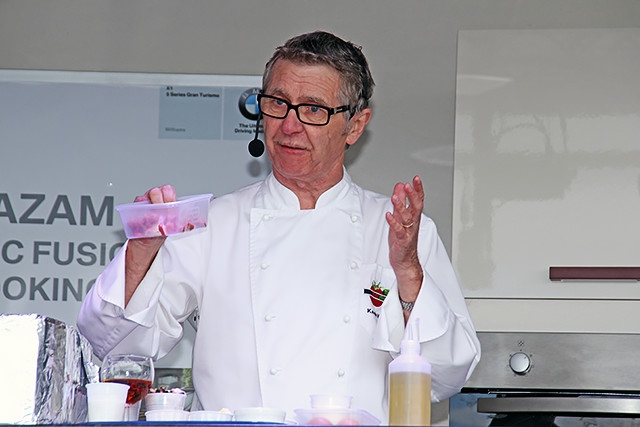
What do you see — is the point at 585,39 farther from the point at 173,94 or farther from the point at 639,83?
the point at 173,94

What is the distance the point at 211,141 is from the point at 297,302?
1003 mm

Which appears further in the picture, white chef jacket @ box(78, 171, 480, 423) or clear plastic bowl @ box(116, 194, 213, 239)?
white chef jacket @ box(78, 171, 480, 423)

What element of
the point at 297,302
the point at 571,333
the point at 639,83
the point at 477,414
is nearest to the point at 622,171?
the point at 639,83

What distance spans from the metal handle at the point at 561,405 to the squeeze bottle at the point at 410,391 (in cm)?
124

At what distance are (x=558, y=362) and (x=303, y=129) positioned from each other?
0.94 meters

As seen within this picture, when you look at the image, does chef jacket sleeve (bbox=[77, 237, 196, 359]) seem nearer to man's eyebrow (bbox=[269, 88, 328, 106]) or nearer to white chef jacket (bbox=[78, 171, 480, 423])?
white chef jacket (bbox=[78, 171, 480, 423])

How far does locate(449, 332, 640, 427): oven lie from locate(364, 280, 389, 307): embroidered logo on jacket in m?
0.67

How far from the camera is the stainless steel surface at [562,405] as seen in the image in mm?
2467

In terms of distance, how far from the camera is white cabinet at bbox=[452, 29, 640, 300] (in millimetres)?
2574

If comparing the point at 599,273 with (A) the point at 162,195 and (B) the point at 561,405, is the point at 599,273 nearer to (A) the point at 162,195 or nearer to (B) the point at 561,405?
(B) the point at 561,405

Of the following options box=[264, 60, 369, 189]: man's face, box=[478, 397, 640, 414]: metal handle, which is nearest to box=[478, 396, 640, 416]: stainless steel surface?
box=[478, 397, 640, 414]: metal handle

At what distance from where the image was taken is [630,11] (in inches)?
109

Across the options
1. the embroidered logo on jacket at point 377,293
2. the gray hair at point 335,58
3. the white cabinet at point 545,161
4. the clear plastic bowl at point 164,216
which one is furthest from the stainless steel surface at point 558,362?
the clear plastic bowl at point 164,216

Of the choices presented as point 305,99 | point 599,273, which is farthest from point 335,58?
point 599,273
